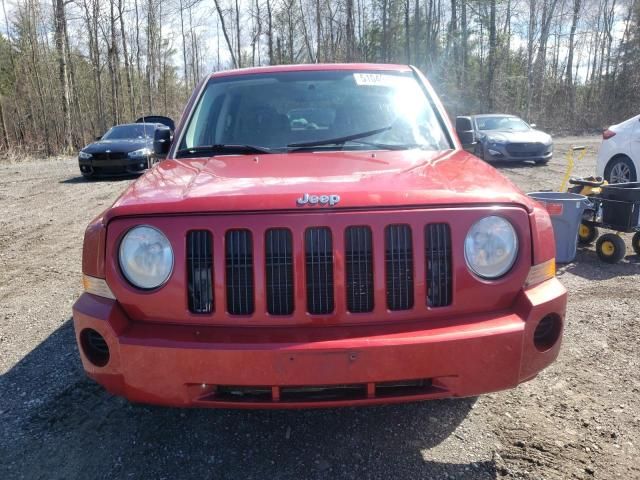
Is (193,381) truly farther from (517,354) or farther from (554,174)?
(554,174)

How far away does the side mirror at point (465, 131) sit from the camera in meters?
3.76

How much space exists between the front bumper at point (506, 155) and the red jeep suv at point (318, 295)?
12493 millimetres

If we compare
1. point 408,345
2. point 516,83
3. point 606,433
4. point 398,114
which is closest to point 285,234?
point 408,345

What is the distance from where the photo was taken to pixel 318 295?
2.11 m

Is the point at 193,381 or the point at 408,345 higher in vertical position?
the point at 408,345

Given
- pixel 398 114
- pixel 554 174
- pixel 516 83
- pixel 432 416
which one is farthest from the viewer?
pixel 516 83

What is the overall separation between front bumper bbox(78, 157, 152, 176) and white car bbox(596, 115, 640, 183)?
30.7ft

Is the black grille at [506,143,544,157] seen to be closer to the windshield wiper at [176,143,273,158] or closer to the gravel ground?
the gravel ground

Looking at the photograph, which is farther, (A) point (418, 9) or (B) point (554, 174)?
(A) point (418, 9)

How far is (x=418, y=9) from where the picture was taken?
140 ft

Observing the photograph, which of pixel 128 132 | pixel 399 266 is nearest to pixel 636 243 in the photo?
pixel 399 266

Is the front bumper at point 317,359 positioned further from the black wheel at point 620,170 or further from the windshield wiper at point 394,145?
the black wheel at point 620,170

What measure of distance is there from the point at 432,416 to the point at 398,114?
184cm

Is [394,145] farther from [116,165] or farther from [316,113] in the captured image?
[116,165]
